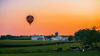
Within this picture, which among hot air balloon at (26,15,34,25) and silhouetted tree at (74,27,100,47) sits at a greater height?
hot air balloon at (26,15,34,25)

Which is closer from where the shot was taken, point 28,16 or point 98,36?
point 28,16

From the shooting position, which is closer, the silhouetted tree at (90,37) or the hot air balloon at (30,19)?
the hot air balloon at (30,19)

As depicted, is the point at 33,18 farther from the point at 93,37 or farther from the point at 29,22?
the point at 93,37

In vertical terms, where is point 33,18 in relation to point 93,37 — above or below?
above

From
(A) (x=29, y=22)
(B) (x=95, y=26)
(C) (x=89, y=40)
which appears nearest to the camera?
(A) (x=29, y=22)

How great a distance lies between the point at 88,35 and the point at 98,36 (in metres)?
3.29

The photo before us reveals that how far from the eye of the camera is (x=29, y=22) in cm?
6378

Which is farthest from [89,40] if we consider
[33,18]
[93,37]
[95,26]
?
[33,18]

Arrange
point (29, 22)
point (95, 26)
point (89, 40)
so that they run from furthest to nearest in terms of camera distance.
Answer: point (95, 26) → point (89, 40) → point (29, 22)

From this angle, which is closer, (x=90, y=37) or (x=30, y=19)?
→ (x=30, y=19)

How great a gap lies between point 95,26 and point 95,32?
581 centimetres

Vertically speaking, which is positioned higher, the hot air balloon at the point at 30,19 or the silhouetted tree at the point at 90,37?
the hot air balloon at the point at 30,19

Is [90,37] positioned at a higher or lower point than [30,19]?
Result: lower

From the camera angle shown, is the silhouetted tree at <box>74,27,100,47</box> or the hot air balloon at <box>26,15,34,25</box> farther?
the silhouetted tree at <box>74,27,100,47</box>
